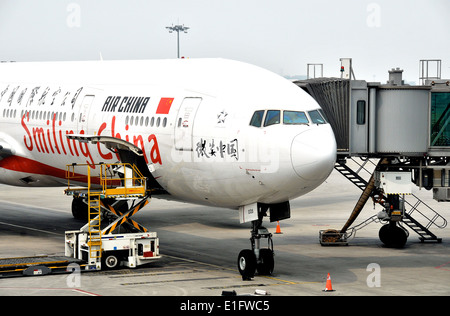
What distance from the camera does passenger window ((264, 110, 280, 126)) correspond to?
2500 cm

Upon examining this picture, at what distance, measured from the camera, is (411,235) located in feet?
124

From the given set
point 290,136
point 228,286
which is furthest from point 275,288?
point 290,136

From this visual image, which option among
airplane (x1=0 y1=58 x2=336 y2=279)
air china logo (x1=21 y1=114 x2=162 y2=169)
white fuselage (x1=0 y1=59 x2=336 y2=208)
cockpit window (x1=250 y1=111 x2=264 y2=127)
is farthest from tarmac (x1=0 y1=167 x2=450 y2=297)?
cockpit window (x1=250 y1=111 x2=264 y2=127)

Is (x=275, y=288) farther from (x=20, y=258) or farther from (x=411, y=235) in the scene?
(x=411, y=235)

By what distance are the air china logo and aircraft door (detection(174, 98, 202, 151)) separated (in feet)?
3.70

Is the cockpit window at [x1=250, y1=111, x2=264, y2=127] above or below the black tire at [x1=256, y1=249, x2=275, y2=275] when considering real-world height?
above

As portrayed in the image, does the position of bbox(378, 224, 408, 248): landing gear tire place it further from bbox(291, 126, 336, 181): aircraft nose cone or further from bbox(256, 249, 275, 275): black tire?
bbox(291, 126, 336, 181): aircraft nose cone

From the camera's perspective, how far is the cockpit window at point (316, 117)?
83.2 ft

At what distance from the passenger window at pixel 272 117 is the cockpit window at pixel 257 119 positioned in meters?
0.18

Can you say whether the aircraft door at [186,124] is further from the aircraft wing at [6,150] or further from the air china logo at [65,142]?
the aircraft wing at [6,150]

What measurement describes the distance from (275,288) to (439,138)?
32.0ft

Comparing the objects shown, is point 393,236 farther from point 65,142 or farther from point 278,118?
point 65,142

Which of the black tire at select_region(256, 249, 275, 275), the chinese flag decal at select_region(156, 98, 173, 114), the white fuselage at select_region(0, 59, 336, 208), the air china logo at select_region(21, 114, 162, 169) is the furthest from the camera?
the air china logo at select_region(21, 114, 162, 169)
